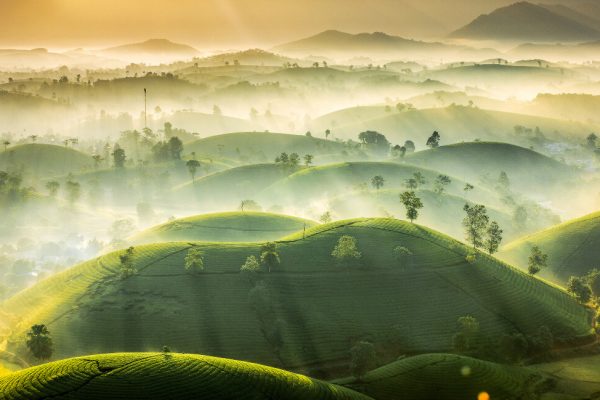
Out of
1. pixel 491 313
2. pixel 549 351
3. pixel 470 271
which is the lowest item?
pixel 549 351

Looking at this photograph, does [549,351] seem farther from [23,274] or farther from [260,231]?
[23,274]

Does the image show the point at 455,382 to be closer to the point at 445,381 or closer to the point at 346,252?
the point at 445,381

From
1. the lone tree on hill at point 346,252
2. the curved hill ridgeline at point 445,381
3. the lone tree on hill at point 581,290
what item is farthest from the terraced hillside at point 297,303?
the curved hill ridgeline at point 445,381

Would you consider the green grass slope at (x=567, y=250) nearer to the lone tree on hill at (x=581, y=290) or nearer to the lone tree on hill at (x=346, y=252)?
the lone tree on hill at (x=581, y=290)

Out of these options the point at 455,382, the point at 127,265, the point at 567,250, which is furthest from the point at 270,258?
the point at 567,250

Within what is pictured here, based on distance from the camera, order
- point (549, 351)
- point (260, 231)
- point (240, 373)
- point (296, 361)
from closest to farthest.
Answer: point (240, 373)
point (296, 361)
point (549, 351)
point (260, 231)

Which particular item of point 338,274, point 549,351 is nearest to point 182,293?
point 338,274
